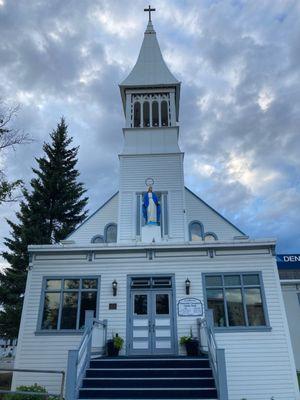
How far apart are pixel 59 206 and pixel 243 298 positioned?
1737 cm

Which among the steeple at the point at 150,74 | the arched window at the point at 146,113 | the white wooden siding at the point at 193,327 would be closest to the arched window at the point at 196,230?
the white wooden siding at the point at 193,327

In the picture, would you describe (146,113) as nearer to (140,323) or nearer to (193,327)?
(140,323)

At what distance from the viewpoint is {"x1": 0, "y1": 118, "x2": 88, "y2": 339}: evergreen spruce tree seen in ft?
68.6

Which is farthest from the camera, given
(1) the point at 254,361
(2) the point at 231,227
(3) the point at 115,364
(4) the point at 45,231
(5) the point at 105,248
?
(4) the point at 45,231

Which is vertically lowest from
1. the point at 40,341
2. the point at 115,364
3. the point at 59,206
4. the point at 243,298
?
the point at 115,364

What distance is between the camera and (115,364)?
955 centimetres

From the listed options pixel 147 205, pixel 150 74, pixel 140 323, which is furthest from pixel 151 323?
pixel 150 74

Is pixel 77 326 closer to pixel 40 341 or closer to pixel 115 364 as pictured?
pixel 40 341

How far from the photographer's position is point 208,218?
645 inches

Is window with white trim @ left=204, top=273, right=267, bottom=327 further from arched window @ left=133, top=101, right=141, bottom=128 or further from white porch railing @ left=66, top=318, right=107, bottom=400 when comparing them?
arched window @ left=133, top=101, right=141, bottom=128

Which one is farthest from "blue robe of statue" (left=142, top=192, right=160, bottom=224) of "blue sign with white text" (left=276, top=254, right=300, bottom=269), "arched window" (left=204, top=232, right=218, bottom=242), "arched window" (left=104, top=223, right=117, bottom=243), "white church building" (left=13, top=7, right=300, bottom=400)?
"blue sign with white text" (left=276, top=254, right=300, bottom=269)

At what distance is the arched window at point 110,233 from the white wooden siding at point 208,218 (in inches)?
142

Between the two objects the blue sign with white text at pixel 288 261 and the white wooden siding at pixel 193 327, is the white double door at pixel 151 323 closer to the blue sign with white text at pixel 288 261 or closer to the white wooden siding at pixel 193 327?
the white wooden siding at pixel 193 327

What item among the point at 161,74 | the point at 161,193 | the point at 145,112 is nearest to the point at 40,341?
the point at 161,193
